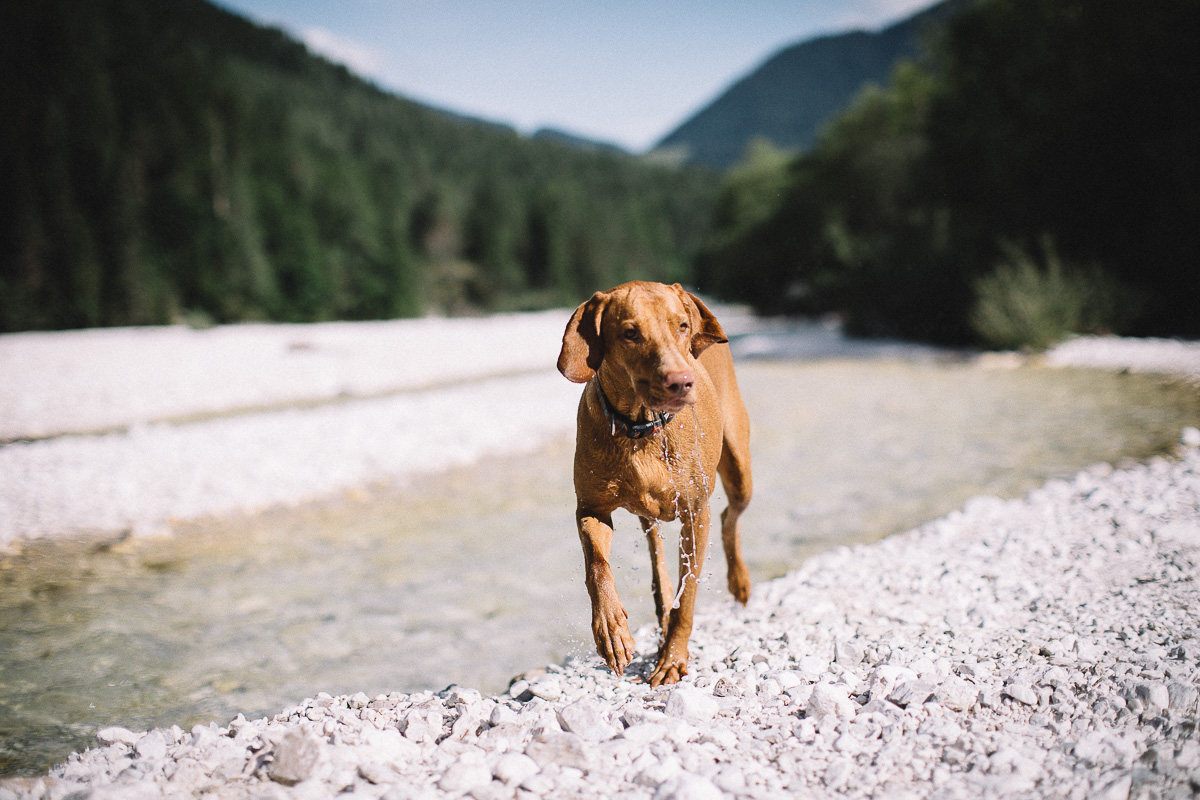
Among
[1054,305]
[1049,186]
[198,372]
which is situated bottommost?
[198,372]

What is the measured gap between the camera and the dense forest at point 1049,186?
14.8 meters

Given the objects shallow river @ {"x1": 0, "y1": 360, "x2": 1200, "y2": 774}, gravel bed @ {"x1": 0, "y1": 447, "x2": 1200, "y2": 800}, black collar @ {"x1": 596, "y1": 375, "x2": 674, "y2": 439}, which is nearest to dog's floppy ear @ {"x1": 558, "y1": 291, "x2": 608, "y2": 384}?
black collar @ {"x1": 596, "y1": 375, "x2": 674, "y2": 439}

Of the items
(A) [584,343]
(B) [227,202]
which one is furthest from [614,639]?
(B) [227,202]

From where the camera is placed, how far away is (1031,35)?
1728cm

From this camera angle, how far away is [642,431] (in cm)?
296

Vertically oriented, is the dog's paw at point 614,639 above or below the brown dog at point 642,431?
below

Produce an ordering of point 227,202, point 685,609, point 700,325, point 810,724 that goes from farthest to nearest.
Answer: point 227,202
point 685,609
point 700,325
point 810,724

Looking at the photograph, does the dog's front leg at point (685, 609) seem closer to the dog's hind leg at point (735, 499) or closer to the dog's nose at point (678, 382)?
the dog's hind leg at point (735, 499)

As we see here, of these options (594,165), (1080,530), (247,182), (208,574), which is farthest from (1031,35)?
(594,165)

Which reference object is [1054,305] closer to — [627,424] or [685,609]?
[685,609]

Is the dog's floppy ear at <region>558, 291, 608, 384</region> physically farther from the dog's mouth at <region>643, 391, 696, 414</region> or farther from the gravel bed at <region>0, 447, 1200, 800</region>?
the gravel bed at <region>0, 447, 1200, 800</region>

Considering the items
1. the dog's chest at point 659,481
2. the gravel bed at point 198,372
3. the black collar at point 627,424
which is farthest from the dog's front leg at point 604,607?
the gravel bed at point 198,372

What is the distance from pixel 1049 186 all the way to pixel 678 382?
18864 mm

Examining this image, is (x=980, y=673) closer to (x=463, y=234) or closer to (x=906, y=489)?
(x=906, y=489)
